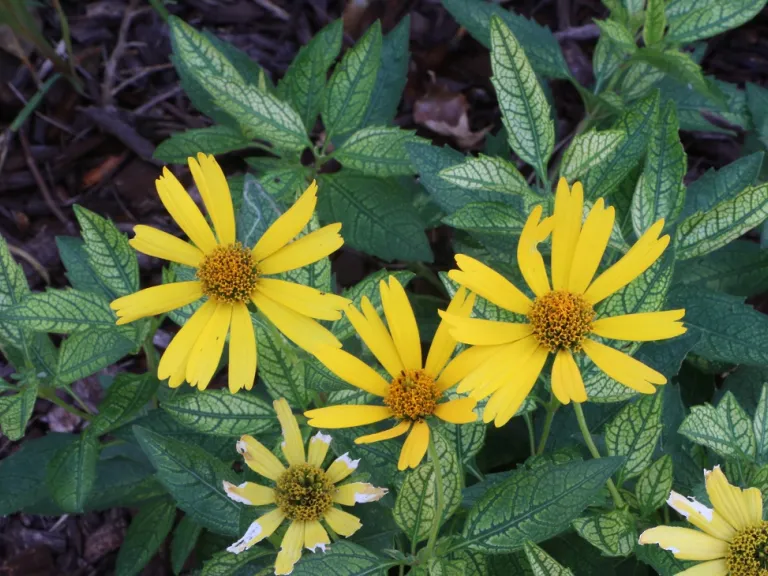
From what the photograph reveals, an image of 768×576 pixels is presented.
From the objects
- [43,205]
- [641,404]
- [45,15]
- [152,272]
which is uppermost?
[45,15]

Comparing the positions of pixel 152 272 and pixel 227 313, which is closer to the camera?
pixel 227 313

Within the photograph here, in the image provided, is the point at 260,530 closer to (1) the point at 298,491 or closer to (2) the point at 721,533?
(1) the point at 298,491

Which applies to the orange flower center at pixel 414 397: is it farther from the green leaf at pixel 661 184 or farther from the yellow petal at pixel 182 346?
the green leaf at pixel 661 184

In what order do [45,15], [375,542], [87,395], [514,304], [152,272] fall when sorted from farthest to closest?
[45,15], [152,272], [87,395], [375,542], [514,304]

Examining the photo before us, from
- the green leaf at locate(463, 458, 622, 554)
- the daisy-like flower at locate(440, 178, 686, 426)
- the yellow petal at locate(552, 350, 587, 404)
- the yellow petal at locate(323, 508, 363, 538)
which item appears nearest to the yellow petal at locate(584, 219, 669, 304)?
the daisy-like flower at locate(440, 178, 686, 426)

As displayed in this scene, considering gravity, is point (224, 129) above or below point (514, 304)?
above

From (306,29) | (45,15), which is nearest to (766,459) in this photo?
(306,29)

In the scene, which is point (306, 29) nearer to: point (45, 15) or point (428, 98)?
point (428, 98)

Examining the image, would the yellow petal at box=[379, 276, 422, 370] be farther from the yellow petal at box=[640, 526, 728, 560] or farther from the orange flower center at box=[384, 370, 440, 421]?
the yellow petal at box=[640, 526, 728, 560]
